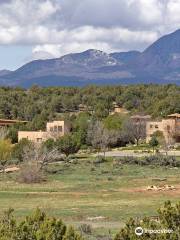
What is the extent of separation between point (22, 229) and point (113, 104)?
390ft

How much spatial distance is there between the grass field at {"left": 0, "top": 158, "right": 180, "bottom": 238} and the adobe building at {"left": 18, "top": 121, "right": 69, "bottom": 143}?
25552 millimetres

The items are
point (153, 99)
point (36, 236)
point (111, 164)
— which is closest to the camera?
point (36, 236)

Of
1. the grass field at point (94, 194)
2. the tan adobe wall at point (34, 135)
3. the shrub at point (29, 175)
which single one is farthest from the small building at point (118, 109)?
the shrub at point (29, 175)

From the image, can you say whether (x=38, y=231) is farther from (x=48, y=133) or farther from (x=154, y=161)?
(x=48, y=133)

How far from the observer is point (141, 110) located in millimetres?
129125

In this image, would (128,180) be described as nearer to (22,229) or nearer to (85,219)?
(85,219)

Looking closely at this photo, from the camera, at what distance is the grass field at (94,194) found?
3753 centimetres

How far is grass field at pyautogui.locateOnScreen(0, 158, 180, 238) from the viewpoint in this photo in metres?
37.5

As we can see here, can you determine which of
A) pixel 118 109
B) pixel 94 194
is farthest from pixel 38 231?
pixel 118 109

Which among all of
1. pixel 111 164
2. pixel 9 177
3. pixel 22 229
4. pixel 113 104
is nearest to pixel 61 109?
pixel 113 104

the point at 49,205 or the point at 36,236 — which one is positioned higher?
the point at 36,236

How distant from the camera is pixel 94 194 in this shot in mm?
49719

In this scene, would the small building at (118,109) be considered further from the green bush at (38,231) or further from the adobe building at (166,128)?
the green bush at (38,231)

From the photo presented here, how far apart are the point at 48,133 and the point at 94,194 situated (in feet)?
174
